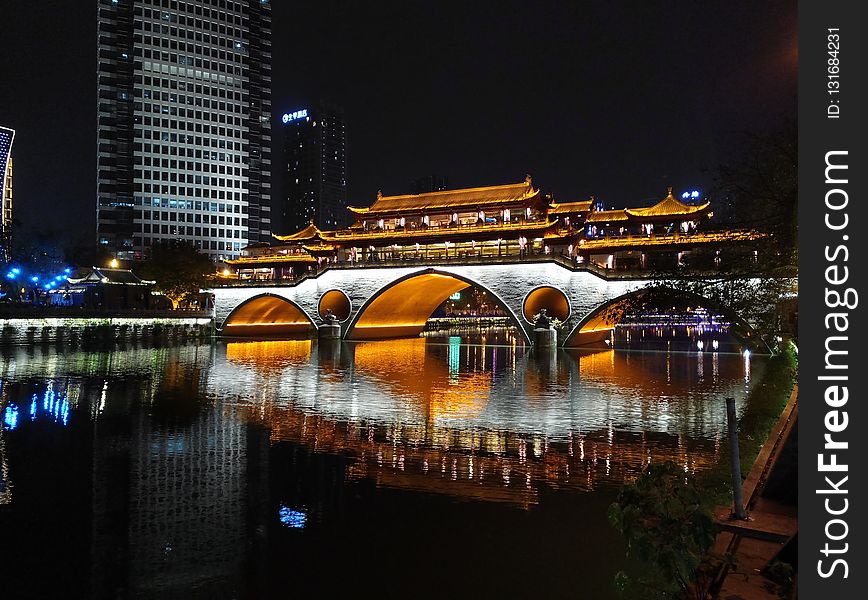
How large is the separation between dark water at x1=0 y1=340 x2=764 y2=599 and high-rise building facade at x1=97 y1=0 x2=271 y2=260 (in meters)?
80.6

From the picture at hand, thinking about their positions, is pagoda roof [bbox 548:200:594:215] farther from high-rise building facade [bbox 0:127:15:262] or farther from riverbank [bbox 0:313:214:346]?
high-rise building facade [bbox 0:127:15:262]

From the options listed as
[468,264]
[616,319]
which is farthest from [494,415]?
[468,264]

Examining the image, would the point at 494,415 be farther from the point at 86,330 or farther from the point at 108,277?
the point at 108,277

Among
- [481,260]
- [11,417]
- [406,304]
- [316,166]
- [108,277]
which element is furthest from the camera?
[316,166]

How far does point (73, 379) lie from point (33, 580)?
20.0 m

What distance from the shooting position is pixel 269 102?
11231 centimetres

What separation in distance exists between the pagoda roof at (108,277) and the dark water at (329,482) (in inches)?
1662

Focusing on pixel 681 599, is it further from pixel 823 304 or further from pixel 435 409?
pixel 435 409

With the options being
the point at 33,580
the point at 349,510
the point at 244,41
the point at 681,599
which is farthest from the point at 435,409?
the point at 244,41

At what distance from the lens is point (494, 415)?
16.1 metres

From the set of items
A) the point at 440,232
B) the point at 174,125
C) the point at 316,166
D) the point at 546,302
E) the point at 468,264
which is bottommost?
the point at 546,302

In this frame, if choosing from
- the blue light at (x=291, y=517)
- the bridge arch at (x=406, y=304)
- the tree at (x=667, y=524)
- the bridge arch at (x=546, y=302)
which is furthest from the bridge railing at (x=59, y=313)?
the tree at (x=667, y=524)

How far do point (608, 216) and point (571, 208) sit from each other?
9.49 feet

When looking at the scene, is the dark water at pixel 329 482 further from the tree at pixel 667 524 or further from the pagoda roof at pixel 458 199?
the pagoda roof at pixel 458 199
